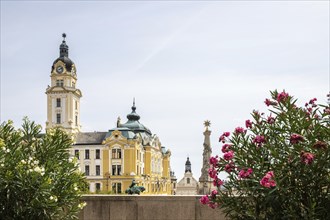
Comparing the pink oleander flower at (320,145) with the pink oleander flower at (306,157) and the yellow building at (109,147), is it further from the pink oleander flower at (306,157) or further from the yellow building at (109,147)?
the yellow building at (109,147)

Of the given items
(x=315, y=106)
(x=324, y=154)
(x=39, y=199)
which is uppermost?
(x=315, y=106)

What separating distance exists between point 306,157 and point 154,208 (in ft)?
13.4

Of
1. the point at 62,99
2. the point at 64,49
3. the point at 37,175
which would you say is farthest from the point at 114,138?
the point at 37,175

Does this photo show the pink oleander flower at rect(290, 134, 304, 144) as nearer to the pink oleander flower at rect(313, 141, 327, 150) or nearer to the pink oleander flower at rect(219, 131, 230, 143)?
the pink oleander flower at rect(313, 141, 327, 150)

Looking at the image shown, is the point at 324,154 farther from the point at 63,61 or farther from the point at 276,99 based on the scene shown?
the point at 63,61

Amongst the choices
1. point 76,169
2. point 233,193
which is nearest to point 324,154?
point 233,193

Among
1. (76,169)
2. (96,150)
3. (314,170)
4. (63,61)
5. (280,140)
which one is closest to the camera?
(314,170)

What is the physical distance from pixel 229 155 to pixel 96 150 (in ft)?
229

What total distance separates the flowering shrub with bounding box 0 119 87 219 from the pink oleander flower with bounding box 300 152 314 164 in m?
3.38

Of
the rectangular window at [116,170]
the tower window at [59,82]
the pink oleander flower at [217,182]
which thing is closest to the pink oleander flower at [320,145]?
the pink oleander flower at [217,182]

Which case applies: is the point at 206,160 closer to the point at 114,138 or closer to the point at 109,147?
the point at 114,138

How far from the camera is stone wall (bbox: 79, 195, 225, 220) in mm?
9219

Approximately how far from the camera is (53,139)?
802 cm

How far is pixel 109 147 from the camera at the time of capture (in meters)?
74.8
